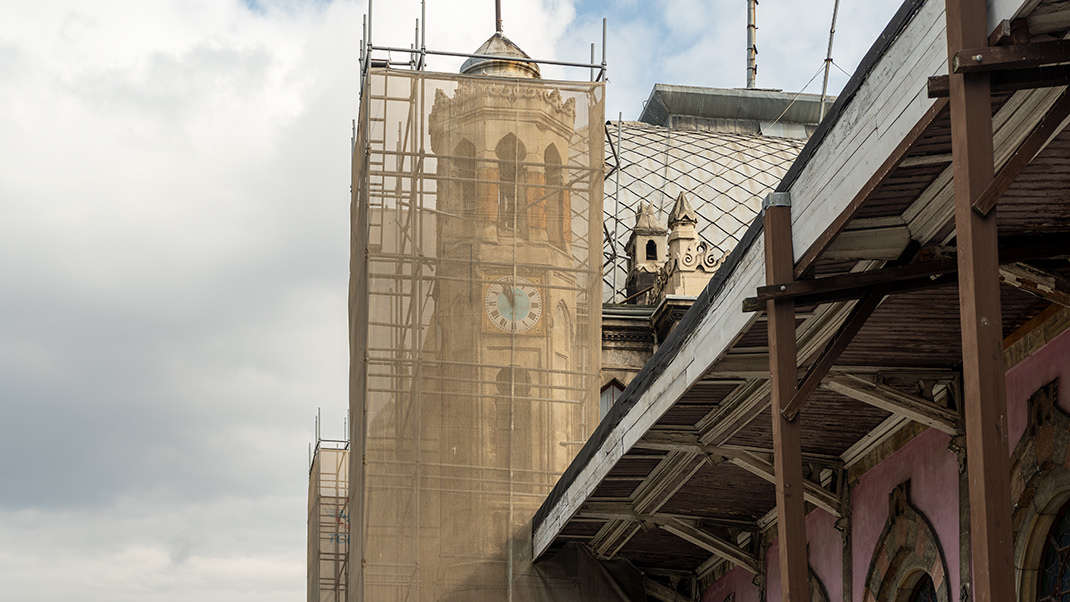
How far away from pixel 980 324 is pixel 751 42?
192ft

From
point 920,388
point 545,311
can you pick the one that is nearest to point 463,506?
point 545,311

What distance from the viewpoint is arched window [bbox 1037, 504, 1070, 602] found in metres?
12.4

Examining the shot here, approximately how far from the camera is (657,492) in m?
17.9

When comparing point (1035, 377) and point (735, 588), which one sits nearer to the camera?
point (1035, 377)

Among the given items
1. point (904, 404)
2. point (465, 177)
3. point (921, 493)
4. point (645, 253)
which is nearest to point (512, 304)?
point (465, 177)

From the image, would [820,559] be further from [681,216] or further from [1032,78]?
[681,216]

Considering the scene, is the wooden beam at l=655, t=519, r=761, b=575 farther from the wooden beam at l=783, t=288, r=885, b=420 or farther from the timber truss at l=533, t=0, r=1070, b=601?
the wooden beam at l=783, t=288, r=885, b=420

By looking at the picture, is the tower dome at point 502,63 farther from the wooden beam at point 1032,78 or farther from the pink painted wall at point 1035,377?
the wooden beam at point 1032,78

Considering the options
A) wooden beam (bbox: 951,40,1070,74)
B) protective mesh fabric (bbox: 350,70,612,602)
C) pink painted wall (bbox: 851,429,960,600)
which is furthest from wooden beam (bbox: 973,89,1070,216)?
protective mesh fabric (bbox: 350,70,612,602)

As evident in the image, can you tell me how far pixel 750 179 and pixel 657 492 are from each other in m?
31.1

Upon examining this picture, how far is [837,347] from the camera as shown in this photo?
10859mm

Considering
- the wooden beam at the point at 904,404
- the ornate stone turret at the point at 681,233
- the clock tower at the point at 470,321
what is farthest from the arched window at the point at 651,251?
the wooden beam at the point at 904,404

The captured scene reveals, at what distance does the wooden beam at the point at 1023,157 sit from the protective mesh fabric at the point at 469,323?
47.9 feet

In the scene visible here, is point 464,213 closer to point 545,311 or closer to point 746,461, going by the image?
point 545,311
